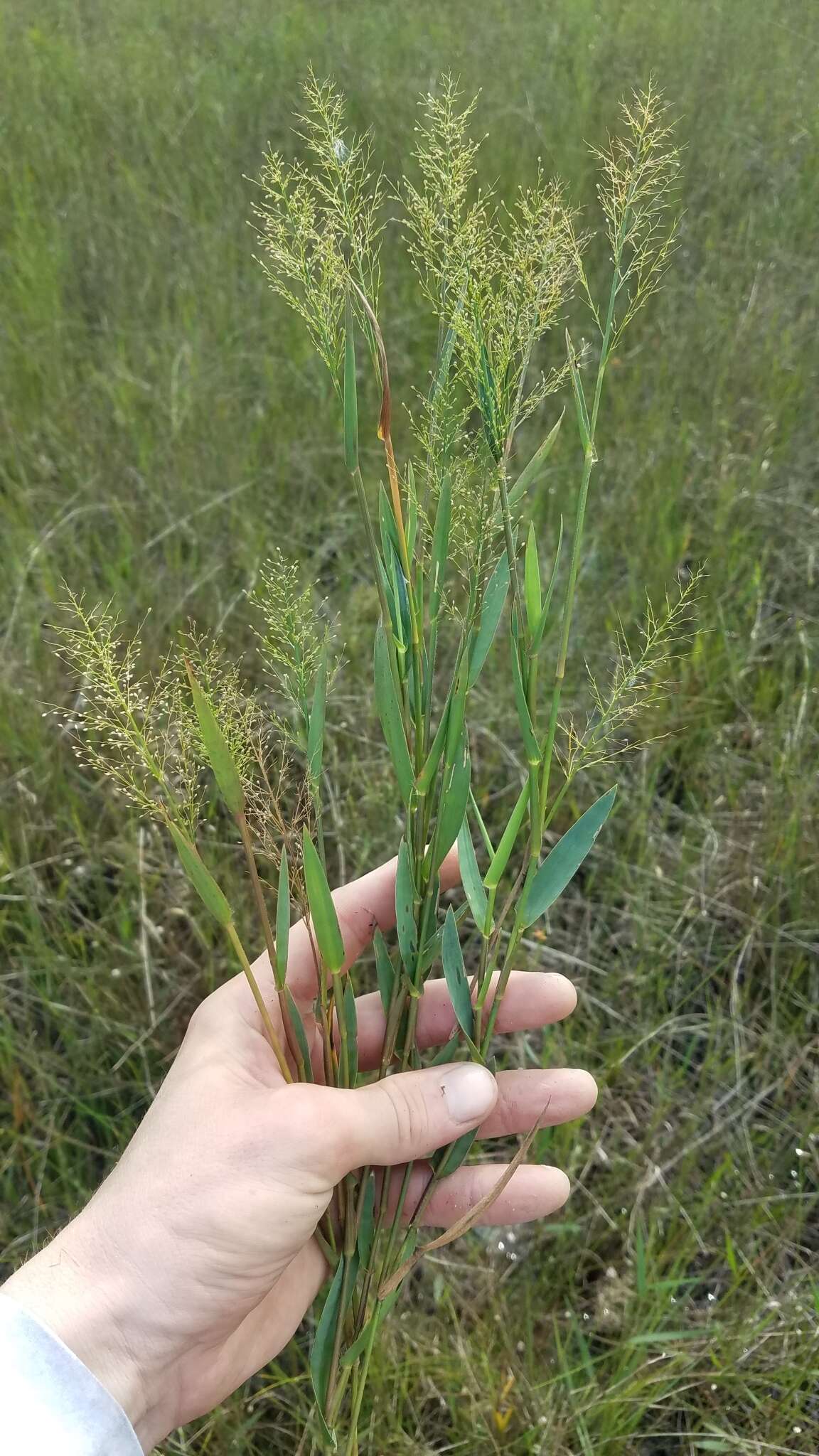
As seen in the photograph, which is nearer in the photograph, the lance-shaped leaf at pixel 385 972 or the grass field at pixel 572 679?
the lance-shaped leaf at pixel 385 972

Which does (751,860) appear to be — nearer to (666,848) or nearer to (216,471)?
(666,848)

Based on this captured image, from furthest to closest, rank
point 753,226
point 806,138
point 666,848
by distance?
point 806,138, point 753,226, point 666,848

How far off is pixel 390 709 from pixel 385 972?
250 mm

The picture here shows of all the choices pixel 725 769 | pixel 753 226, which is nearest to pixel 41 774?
pixel 725 769

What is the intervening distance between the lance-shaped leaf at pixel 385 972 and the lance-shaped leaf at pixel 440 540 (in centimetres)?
30

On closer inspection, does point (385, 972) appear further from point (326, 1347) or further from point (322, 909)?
point (326, 1347)

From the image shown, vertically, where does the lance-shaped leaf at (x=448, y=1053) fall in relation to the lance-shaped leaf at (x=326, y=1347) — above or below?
above

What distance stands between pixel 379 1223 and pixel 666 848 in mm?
811

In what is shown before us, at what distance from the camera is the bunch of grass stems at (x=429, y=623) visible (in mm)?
641

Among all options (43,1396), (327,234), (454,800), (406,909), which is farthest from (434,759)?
(43,1396)

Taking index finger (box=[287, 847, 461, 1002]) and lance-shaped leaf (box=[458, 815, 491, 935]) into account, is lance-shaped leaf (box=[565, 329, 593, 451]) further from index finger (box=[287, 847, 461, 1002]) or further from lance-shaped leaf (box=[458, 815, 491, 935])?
index finger (box=[287, 847, 461, 1002])

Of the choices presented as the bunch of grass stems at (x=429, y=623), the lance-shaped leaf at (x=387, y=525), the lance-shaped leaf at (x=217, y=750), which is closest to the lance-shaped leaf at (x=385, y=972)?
the bunch of grass stems at (x=429, y=623)

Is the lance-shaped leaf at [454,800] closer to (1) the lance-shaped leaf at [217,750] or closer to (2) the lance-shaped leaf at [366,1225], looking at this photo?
(1) the lance-shaped leaf at [217,750]

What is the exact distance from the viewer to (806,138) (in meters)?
2.50
